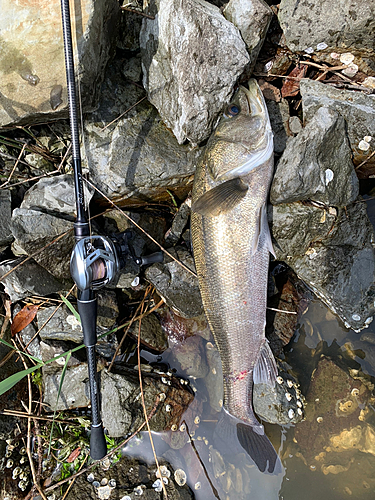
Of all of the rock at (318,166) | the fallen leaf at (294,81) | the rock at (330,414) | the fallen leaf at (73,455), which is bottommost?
the fallen leaf at (73,455)

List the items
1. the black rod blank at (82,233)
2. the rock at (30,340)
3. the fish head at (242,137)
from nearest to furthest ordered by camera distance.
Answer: the black rod blank at (82,233), the fish head at (242,137), the rock at (30,340)

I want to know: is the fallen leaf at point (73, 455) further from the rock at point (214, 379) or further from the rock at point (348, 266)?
the rock at point (348, 266)

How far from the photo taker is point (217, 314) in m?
3.11

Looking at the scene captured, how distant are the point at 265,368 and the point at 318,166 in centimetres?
209

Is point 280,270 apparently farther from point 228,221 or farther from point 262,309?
point 228,221

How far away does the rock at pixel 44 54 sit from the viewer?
263cm

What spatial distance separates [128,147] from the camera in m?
3.20

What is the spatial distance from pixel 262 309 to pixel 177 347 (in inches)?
54.5

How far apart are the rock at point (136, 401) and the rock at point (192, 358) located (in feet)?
0.67

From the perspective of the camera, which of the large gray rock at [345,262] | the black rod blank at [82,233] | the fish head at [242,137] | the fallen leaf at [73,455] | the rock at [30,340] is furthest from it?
the rock at [30,340]

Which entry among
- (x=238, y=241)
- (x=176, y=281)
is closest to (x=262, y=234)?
(x=238, y=241)

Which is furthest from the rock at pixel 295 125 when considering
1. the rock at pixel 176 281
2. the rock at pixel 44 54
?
the rock at pixel 44 54

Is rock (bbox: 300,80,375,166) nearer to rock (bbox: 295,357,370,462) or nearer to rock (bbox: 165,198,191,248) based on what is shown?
rock (bbox: 165,198,191,248)

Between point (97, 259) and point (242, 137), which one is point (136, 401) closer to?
point (97, 259)
